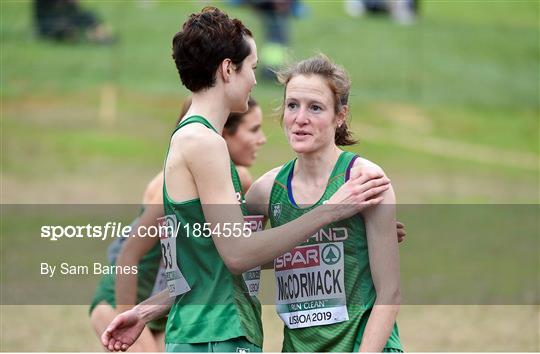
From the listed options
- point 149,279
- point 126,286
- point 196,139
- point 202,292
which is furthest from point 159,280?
point 196,139

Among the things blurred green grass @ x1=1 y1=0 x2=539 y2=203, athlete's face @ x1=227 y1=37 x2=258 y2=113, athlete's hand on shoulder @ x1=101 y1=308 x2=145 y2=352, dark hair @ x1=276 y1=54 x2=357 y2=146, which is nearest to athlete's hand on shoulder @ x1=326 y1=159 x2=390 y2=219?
dark hair @ x1=276 y1=54 x2=357 y2=146

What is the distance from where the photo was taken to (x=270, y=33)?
23.0 metres

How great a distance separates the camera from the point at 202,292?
4.28m

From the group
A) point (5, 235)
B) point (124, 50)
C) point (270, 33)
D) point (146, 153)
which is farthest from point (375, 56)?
point (5, 235)

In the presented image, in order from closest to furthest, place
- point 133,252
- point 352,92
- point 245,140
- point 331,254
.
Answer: point 331,254, point 133,252, point 245,140, point 352,92

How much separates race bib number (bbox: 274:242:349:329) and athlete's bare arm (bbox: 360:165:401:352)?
13cm

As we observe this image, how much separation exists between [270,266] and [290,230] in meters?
0.63

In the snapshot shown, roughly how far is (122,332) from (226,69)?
1180mm

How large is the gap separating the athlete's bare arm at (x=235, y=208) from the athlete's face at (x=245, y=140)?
74.9 inches

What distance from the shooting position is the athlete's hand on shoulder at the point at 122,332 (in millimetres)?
4582

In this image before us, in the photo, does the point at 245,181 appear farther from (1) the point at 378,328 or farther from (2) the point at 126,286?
(1) the point at 378,328

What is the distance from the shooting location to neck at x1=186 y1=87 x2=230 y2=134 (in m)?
4.31

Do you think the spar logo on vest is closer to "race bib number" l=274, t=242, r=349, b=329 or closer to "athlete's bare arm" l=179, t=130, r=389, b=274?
"race bib number" l=274, t=242, r=349, b=329

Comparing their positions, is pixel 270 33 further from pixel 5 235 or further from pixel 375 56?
pixel 5 235
